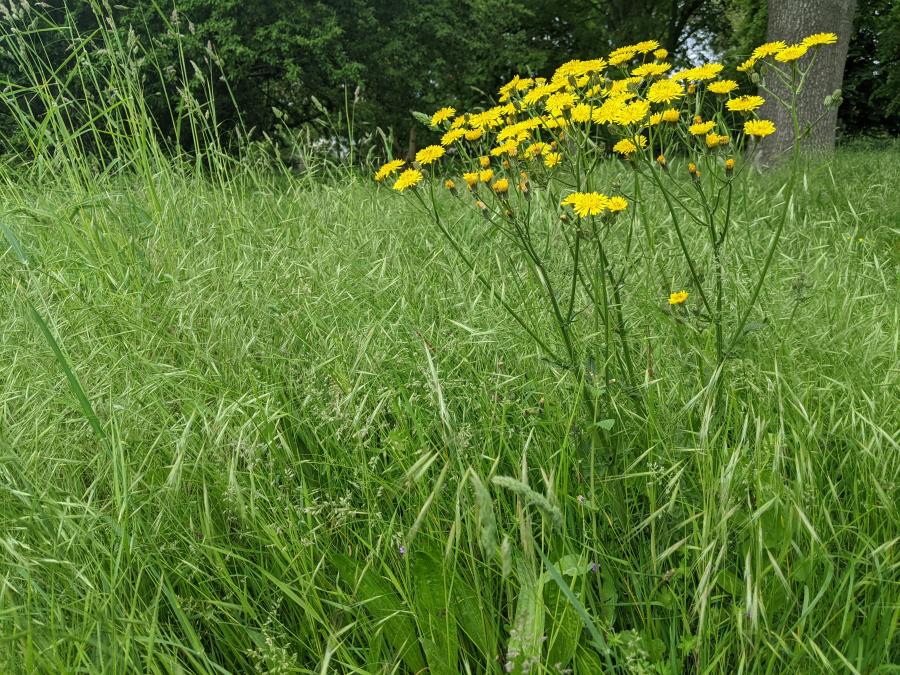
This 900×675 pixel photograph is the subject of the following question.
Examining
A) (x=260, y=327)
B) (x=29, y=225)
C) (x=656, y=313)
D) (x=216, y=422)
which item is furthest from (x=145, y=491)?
(x=29, y=225)

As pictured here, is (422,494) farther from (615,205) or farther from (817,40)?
(817,40)

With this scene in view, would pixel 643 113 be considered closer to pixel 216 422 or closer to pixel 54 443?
pixel 216 422

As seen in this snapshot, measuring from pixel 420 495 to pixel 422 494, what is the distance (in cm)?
2

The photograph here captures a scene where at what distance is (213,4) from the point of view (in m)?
7.73

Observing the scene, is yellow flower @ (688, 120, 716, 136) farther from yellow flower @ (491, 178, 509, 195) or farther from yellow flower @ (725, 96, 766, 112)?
yellow flower @ (491, 178, 509, 195)

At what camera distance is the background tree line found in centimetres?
765

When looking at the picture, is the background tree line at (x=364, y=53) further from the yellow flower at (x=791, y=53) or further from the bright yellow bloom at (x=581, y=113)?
the yellow flower at (x=791, y=53)

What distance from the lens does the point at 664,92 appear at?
4.37 feet

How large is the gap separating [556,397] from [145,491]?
0.82 metres

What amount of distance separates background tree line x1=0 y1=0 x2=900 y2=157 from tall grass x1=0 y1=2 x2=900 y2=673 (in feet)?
11.6

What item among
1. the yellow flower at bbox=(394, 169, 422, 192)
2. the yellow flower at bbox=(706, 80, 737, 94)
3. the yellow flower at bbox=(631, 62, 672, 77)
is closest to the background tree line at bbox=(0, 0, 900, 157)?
the yellow flower at bbox=(394, 169, 422, 192)

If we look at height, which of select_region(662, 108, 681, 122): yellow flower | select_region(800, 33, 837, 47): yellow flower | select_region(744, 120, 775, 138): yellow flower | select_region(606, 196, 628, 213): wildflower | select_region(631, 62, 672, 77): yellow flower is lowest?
select_region(606, 196, 628, 213): wildflower

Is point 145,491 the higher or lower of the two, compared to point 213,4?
lower

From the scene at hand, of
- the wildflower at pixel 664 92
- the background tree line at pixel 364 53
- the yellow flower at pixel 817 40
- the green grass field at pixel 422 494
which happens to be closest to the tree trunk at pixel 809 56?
the background tree line at pixel 364 53
